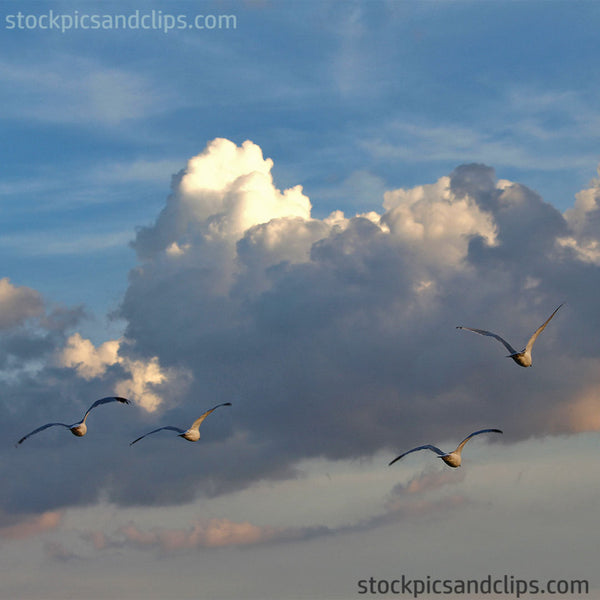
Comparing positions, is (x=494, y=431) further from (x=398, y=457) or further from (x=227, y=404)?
(x=227, y=404)

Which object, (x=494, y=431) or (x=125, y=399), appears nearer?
(x=494, y=431)

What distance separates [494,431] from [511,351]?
13.1 m

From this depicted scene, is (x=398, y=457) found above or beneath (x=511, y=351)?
beneath

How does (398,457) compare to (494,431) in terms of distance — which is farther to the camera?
(494,431)

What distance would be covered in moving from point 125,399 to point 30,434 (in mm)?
15784

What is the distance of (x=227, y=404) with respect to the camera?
521 ft

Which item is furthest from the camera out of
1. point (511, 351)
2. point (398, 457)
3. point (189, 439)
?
point (189, 439)

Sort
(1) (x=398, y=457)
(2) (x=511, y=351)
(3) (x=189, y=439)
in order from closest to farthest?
(1) (x=398, y=457) < (2) (x=511, y=351) < (3) (x=189, y=439)

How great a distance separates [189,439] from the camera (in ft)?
542

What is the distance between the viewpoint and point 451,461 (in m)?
153

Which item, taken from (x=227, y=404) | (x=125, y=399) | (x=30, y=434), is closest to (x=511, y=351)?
(x=227, y=404)

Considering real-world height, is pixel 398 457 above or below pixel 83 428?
below

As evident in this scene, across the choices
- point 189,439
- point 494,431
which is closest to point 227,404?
point 189,439

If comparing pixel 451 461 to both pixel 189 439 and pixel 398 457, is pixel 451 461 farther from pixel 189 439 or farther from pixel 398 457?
pixel 189 439
